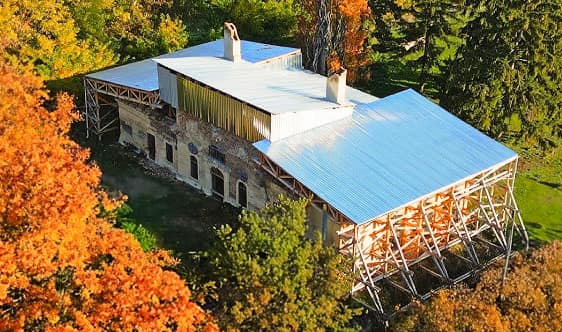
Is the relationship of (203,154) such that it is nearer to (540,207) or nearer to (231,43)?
(231,43)

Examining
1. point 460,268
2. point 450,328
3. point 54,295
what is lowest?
point 460,268

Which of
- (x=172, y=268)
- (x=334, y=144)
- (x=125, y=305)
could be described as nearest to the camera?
(x=125, y=305)

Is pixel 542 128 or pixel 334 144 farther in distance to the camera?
pixel 542 128

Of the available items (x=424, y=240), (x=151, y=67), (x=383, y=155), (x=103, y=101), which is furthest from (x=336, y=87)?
(x=103, y=101)

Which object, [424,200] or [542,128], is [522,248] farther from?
[542,128]

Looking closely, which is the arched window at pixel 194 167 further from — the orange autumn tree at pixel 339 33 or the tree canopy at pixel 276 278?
the tree canopy at pixel 276 278

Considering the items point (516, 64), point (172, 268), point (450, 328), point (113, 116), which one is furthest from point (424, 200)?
point (113, 116)

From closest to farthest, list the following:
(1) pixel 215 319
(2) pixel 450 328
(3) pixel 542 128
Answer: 1. (1) pixel 215 319
2. (2) pixel 450 328
3. (3) pixel 542 128
